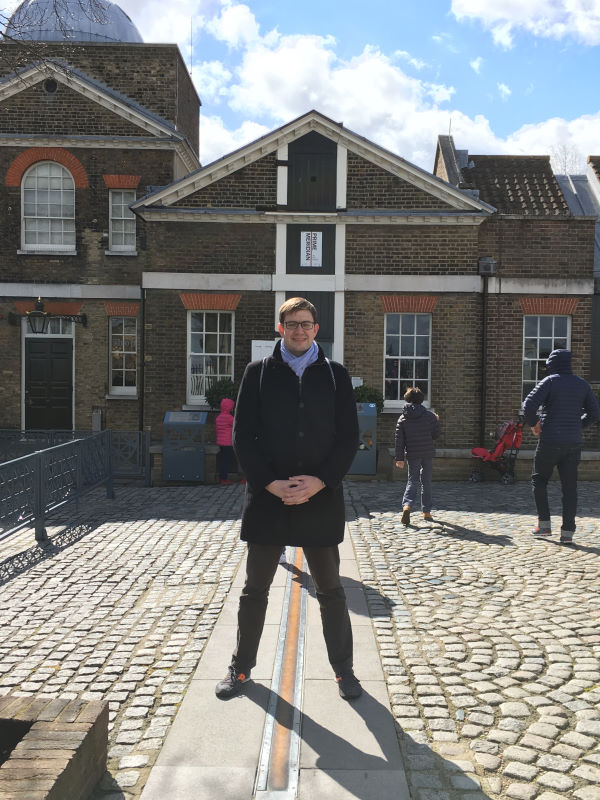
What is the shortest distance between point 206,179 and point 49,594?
33.0ft

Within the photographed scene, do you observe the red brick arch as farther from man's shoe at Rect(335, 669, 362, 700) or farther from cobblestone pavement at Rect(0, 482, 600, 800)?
man's shoe at Rect(335, 669, 362, 700)

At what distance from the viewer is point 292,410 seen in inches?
144

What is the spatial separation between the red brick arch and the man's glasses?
14663mm

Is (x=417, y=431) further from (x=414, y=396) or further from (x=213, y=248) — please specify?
(x=213, y=248)

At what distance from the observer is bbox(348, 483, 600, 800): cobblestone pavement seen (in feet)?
10.2

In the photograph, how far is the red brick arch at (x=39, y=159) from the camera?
16625 millimetres

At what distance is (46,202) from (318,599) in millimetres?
15561

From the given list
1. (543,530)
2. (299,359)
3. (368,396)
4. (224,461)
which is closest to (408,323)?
(368,396)

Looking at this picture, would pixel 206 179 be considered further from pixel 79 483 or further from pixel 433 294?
pixel 79 483

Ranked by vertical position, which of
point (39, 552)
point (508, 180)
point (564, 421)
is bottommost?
point (39, 552)

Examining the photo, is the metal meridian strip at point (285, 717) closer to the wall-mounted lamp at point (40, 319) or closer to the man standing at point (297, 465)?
the man standing at point (297, 465)

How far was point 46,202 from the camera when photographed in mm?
16781

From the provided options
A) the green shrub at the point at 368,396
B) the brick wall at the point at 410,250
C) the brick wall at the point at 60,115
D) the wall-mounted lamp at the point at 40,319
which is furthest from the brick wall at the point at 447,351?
the brick wall at the point at 60,115

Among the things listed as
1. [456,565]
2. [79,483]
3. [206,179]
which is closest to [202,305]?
[206,179]
